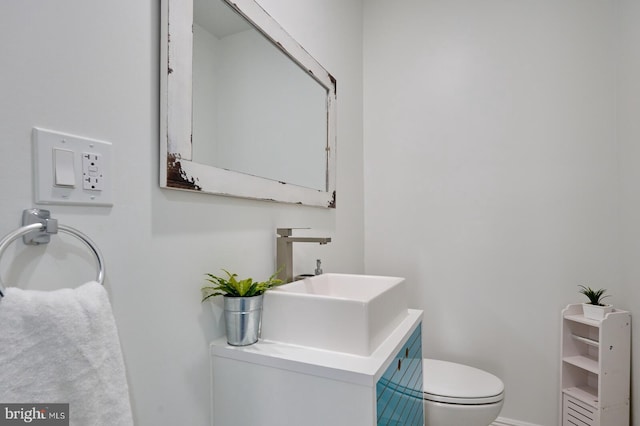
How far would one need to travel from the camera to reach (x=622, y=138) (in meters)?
1.65

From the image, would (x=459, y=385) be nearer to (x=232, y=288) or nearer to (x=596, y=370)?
(x=596, y=370)

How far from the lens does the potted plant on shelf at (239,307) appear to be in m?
0.91

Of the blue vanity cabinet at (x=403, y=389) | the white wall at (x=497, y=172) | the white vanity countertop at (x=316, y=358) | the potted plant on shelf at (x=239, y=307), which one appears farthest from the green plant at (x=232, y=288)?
the white wall at (x=497, y=172)

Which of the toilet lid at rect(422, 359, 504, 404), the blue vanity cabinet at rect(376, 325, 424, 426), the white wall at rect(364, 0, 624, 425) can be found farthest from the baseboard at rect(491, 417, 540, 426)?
the blue vanity cabinet at rect(376, 325, 424, 426)

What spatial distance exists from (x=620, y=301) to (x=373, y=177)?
1373mm

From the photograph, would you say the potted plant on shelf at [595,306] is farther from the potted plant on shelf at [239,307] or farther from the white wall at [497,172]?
the potted plant on shelf at [239,307]

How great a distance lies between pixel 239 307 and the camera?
911 mm

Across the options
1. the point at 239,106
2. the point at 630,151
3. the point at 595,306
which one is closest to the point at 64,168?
the point at 239,106

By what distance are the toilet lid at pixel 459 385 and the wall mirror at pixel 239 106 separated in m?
0.93

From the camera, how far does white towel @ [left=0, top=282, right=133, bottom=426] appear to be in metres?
0.49

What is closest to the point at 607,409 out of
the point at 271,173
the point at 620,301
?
the point at 620,301

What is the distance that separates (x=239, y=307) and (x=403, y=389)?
0.56m

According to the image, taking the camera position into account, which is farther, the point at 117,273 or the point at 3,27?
the point at 117,273

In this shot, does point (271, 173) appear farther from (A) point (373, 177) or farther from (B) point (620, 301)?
(B) point (620, 301)
